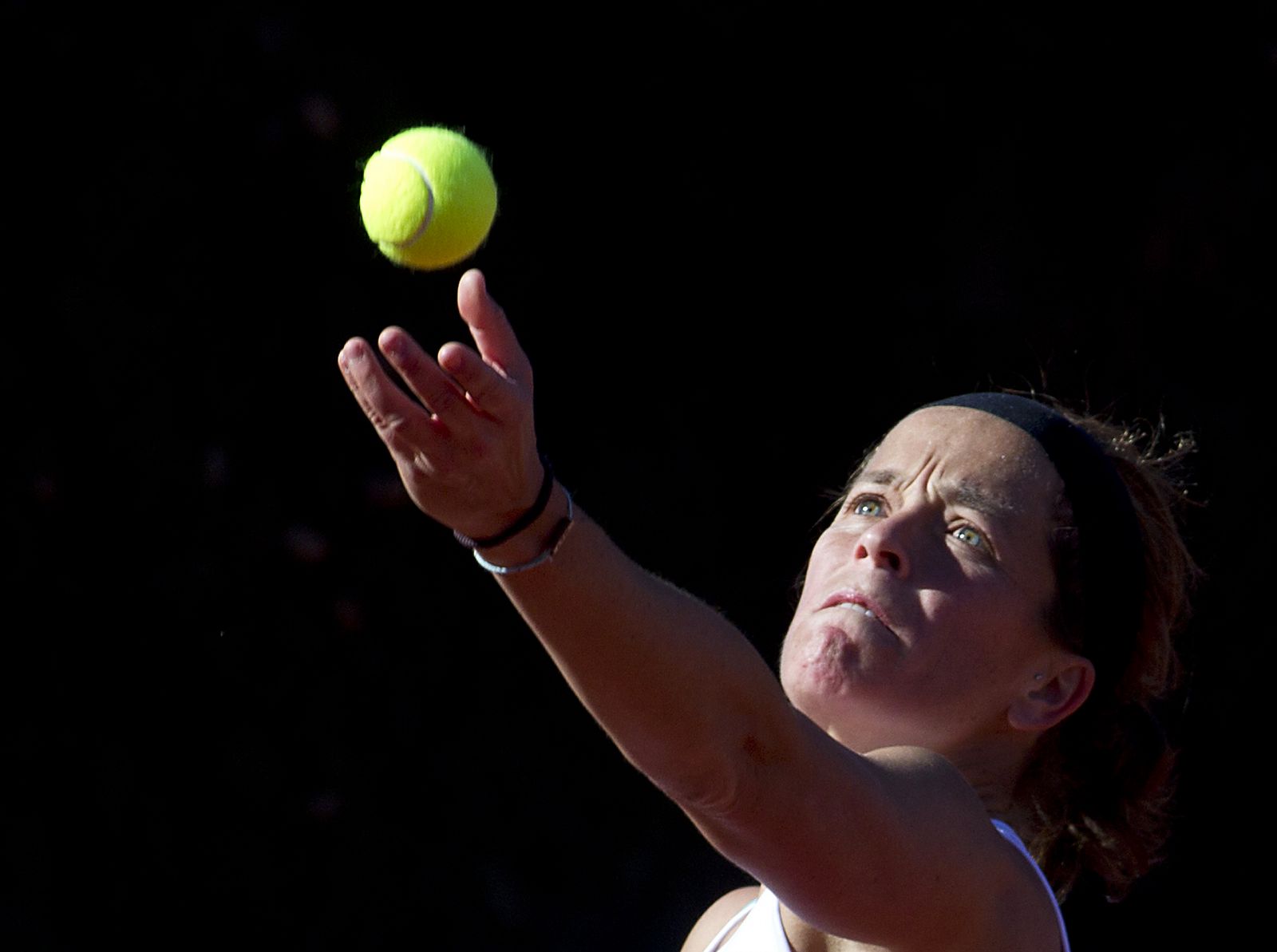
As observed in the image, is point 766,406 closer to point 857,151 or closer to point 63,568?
point 857,151

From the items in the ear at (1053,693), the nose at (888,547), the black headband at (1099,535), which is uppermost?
the nose at (888,547)

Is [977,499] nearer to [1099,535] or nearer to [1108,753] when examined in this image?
[1099,535]

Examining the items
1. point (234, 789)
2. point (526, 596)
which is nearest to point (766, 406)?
point (234, 789)

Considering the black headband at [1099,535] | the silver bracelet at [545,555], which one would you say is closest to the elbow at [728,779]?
the silver bracelet at [545,555]

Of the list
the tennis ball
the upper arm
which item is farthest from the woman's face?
the tennis ball

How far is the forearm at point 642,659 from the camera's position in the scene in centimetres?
110

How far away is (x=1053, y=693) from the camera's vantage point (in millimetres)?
1749

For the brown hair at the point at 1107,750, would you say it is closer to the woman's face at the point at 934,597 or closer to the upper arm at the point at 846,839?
the woman's face at the point at 934,597

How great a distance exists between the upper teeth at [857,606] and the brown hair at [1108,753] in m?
0.26

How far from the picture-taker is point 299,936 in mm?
2633

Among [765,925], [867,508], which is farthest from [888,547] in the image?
[765,925]

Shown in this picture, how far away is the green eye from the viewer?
1800 mm

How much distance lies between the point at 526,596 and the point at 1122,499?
972 millimetres

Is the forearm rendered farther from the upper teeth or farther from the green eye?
the green eye
